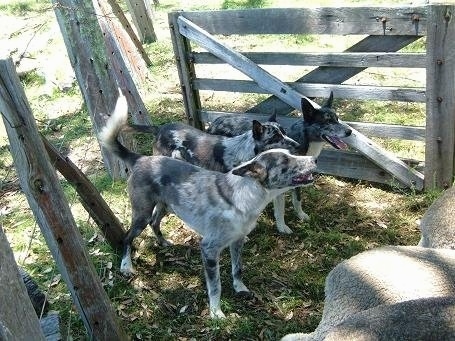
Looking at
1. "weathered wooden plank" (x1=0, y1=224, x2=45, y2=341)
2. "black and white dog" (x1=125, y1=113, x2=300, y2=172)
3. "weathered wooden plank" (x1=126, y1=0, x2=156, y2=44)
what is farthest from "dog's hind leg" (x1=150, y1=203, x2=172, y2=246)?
"weathered wooden plank" (x1=126, y1=0, x2=156, y2=44)

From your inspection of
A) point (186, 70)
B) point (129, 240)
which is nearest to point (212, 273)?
point (129, 240)

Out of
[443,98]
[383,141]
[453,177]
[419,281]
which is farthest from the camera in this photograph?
[383,141]

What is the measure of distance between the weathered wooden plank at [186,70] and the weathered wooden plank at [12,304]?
5.27 metres

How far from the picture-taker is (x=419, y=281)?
9.36 ft

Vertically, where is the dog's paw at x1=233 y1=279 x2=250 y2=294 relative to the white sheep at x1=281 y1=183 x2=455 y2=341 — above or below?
below

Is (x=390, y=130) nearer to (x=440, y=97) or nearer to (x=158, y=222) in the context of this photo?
(x=440, y=97)

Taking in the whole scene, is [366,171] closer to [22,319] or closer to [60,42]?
[22,319]

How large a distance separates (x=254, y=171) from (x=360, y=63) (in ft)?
6.84

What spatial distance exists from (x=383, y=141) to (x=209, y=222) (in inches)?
132

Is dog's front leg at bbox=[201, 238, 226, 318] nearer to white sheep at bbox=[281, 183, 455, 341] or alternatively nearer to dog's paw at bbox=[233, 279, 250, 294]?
dog's paw at bbox=[233, 279, 250, 294]

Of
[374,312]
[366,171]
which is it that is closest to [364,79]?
[366,171]

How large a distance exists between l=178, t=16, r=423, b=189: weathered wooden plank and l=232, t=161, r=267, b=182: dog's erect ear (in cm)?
174

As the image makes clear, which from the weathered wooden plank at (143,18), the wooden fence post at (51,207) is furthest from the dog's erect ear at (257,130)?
the weathered wooden plank at (143,18)

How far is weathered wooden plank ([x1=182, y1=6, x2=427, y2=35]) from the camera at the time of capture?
5371mm
